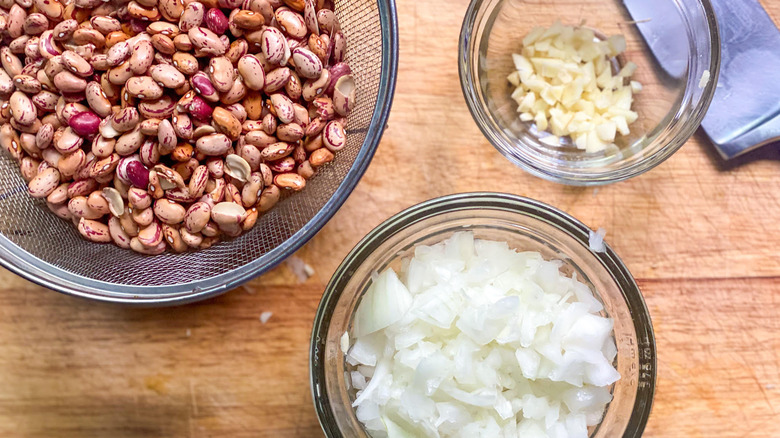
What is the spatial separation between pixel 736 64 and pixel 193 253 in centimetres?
102

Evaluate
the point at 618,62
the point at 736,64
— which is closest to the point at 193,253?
the point at 618,62

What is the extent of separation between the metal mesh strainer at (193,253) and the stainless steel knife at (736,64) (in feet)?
1.65

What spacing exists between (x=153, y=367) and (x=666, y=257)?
37.9 inches

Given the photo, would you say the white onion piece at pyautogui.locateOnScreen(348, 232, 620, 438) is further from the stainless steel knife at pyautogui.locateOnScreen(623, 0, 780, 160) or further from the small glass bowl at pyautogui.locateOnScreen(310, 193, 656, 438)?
the stainless steel knife at pyautogui.locateOnScreen(623, 0, 780, 160)

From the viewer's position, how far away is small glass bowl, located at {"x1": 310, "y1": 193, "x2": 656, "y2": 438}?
0.90 meters

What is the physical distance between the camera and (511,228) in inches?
39.0

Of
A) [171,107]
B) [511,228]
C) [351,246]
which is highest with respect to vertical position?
[171,107]

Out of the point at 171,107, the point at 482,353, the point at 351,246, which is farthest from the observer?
the point at 351,246

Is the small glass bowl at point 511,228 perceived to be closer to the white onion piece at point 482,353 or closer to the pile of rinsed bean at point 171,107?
the white onion piece at point 482,353

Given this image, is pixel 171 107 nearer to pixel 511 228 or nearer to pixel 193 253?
pixel 193 253

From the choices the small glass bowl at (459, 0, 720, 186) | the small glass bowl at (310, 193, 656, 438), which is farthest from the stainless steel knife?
the small glass bowl at (310, 193, 656, 438)

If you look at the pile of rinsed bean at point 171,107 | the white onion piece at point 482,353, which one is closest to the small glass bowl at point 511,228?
the white onion piece at point 482,353

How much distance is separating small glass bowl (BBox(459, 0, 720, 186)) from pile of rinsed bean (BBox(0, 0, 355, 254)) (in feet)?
0.90

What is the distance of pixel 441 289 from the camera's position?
0.87 m
